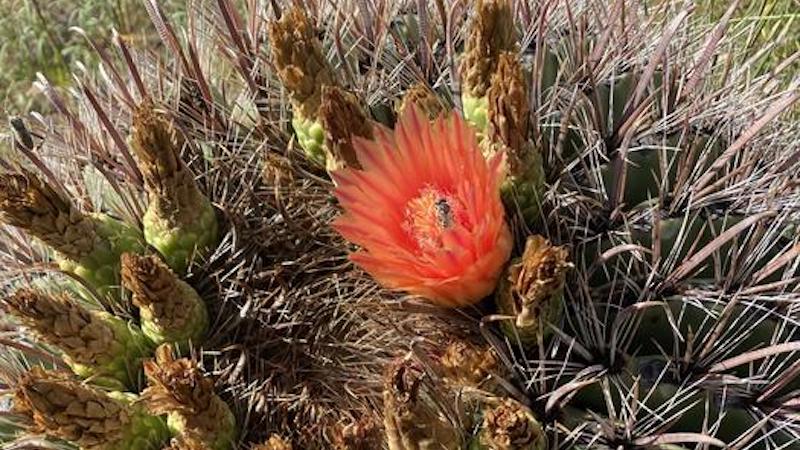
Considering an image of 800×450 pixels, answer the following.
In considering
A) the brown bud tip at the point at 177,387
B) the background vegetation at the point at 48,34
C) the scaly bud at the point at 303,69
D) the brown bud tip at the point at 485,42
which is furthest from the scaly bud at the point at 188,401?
the background vegetation at the point at 48,34

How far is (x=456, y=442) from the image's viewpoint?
1.83 metres

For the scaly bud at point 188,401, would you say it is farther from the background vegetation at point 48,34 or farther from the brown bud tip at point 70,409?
the background vegetation at point 48,34

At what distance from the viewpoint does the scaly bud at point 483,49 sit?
6.61 feet

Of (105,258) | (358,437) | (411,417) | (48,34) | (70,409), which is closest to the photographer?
(411,417)

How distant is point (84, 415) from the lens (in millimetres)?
1979

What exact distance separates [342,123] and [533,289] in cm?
43

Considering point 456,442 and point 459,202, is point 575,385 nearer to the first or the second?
point 456,442

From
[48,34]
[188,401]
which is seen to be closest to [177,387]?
[188,401]

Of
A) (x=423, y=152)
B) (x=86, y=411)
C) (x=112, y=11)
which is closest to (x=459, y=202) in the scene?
(x=423, y=152)

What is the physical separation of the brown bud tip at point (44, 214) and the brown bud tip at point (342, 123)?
0.46 m

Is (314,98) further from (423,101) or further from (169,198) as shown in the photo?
(169,198)

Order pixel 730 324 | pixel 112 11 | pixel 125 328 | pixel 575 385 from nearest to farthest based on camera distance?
pixel 575 385, pixel 730 324, pixel 125 328, pixel 112 11

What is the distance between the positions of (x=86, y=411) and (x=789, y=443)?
110cm

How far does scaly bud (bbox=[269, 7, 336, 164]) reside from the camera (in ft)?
6.81
